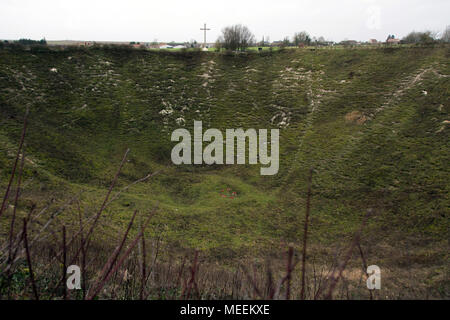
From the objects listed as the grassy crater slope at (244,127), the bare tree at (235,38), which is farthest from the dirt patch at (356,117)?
the bare tree at (235,38)

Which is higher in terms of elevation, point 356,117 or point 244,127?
point 356,117

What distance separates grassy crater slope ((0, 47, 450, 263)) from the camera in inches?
743

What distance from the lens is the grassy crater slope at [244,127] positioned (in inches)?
743

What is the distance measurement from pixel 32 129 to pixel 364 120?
3513 centimetres

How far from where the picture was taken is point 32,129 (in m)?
25.8

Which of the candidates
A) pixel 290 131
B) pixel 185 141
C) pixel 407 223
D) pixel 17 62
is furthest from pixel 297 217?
pixel 17 62

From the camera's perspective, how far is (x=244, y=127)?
32.6 metres

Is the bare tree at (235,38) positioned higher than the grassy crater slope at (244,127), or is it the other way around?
the bare tree at (235,38)

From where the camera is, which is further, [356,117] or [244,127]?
[244,127]

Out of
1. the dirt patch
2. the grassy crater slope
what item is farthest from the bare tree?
the dirt patch

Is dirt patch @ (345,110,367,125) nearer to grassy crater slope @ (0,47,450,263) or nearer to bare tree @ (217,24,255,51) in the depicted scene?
grassy crater slope @ (0,47,450,263)

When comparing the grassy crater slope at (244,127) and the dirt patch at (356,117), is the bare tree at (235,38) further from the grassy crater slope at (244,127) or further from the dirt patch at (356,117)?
the dirt patch at (356,117)
